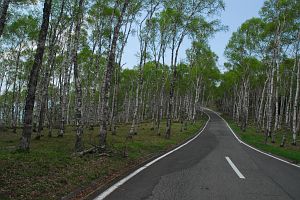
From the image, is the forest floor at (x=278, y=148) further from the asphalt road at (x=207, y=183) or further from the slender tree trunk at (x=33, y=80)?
the slender tree trunk at (x=33, y=80)

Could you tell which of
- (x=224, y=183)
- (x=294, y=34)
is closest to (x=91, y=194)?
(x=224, y=183)

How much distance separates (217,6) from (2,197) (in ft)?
84.1

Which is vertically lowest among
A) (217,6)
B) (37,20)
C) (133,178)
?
(133,178)

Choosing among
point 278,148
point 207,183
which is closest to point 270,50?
point 278,148

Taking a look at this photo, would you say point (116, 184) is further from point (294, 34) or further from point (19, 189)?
point (294, 34)

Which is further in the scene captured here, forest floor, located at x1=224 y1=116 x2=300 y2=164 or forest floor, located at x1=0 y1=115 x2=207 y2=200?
forest floor, located at x1=224 y1=116 x2=300 y2=164

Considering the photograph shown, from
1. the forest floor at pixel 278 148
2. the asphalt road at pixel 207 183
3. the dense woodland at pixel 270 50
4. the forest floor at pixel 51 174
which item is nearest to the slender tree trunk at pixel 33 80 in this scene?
the forest floor at pixel 51 174

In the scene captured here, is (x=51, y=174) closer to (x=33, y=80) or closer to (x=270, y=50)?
(x=33, y=80)

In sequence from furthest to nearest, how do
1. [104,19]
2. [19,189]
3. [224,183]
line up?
1. [104,19]
2. [224,183]
3. [19,189]

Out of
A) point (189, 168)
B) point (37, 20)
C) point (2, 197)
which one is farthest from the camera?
point (37, 20)

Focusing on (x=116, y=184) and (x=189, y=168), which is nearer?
(x=116, y=184)

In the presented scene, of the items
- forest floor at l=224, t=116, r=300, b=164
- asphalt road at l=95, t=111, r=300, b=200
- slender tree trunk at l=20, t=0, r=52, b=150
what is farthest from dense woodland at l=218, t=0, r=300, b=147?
slender tree trunk at l=20, t=0, r=52, b=150

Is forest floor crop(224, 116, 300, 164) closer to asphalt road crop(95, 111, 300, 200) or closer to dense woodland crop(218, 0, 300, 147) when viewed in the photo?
dense woodland crop(218, 0, 300, 147)

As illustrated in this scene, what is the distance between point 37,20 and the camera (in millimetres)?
27172
